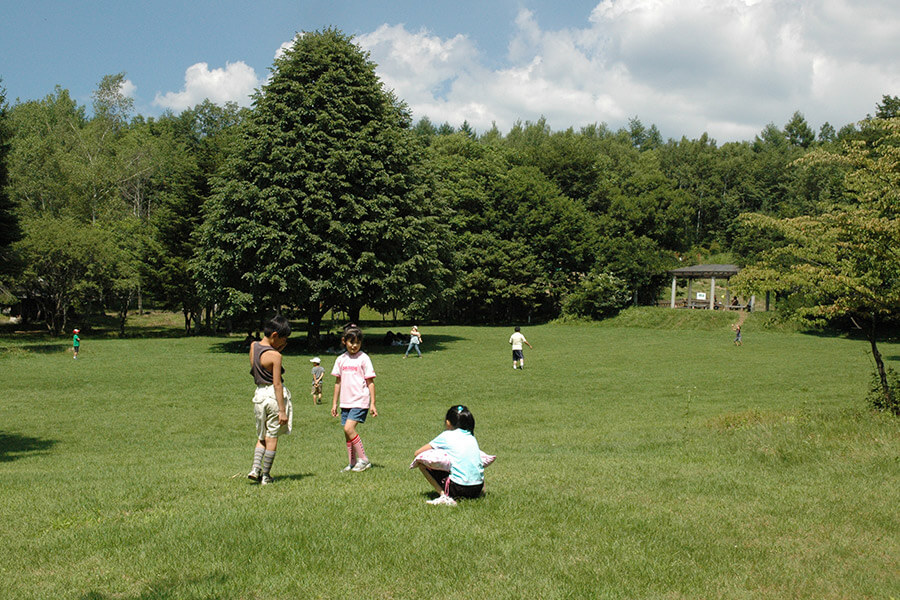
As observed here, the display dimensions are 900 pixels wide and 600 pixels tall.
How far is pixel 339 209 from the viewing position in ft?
123

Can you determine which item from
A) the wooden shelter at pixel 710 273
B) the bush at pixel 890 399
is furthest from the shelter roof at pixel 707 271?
the bush at pixel 890 399

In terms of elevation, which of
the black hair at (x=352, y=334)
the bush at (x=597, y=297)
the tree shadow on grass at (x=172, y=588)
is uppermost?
the bush at (x=597, y=297)

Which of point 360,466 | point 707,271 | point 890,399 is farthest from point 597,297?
point 360,466

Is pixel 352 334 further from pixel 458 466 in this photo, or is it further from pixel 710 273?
pixel 710 273

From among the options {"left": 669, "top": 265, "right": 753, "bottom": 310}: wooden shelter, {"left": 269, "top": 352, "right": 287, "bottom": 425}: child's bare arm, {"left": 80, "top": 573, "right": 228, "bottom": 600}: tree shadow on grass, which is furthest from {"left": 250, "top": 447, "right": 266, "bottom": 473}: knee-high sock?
{"left": 669, "top": 265, "right": 753, "bottom": 310}: wooden shelter

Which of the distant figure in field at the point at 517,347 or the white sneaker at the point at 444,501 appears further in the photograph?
the distant figure in field at the point at 517,347

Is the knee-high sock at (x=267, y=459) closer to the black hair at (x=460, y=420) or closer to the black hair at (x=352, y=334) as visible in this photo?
the black hair at (x=352, y=334)

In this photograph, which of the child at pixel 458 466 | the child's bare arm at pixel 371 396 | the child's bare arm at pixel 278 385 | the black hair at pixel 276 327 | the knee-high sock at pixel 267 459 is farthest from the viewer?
the child's bare arm at pixel 371 396

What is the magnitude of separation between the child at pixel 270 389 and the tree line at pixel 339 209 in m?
11.9

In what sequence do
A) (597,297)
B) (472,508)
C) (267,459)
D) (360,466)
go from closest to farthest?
1. (472,508)
2. (267,459)
3. (360,466)
4. (597,297)

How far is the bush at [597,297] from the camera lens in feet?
214

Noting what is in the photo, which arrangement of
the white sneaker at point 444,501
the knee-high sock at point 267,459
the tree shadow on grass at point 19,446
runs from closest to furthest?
the white sneaker at point 444,501, the knee-high sock at point 267,459, the tree shadow on grass at point 19,446

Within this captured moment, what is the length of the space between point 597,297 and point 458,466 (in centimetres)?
6033

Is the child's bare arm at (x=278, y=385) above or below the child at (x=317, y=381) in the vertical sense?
above
